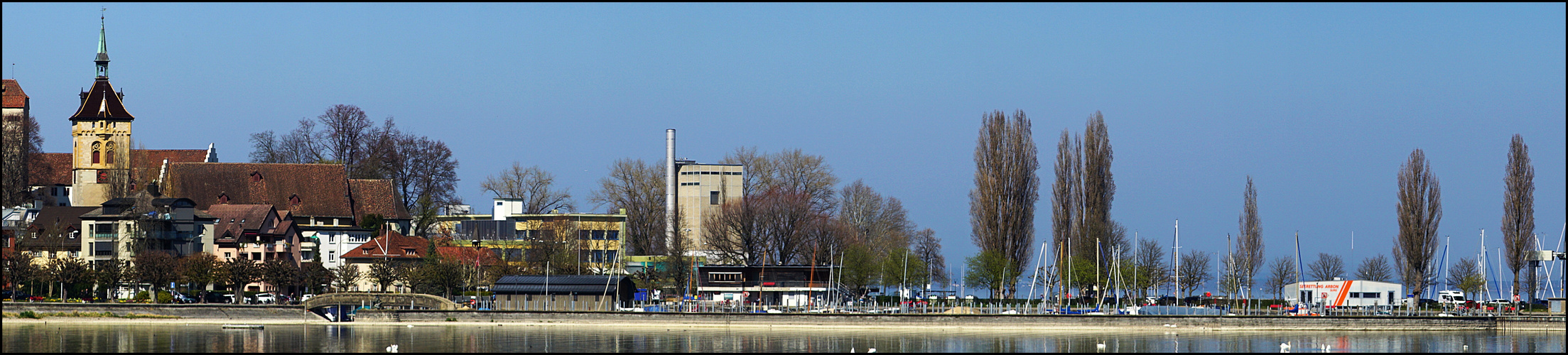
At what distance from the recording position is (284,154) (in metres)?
128

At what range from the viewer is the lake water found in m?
59.8

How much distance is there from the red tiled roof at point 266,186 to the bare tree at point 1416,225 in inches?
2710

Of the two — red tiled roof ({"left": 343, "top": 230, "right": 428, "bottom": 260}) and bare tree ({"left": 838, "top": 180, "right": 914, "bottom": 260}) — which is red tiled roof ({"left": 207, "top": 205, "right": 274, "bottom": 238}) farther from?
bare tree ({"left": 838, "top": 180, "right": 914, "bottom": 260})

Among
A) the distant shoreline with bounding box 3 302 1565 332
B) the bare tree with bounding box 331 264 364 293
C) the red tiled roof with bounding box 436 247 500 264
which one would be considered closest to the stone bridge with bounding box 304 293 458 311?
the distant shoreline with bounding box 3 302 1565 332

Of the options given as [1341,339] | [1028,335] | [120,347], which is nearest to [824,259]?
[1028,335]

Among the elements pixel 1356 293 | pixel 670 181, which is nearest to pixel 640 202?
pixel 670 181

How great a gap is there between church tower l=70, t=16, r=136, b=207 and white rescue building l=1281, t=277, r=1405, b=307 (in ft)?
285

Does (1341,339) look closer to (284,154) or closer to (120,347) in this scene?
(120,347)

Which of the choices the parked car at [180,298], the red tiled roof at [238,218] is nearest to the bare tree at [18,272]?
the parked car at [180,298]

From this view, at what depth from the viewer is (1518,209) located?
81188mm

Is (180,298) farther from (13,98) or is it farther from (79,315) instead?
(13,98)

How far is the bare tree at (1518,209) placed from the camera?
80938mm

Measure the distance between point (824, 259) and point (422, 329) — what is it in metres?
29.9

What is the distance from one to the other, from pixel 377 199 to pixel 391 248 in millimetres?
11068
